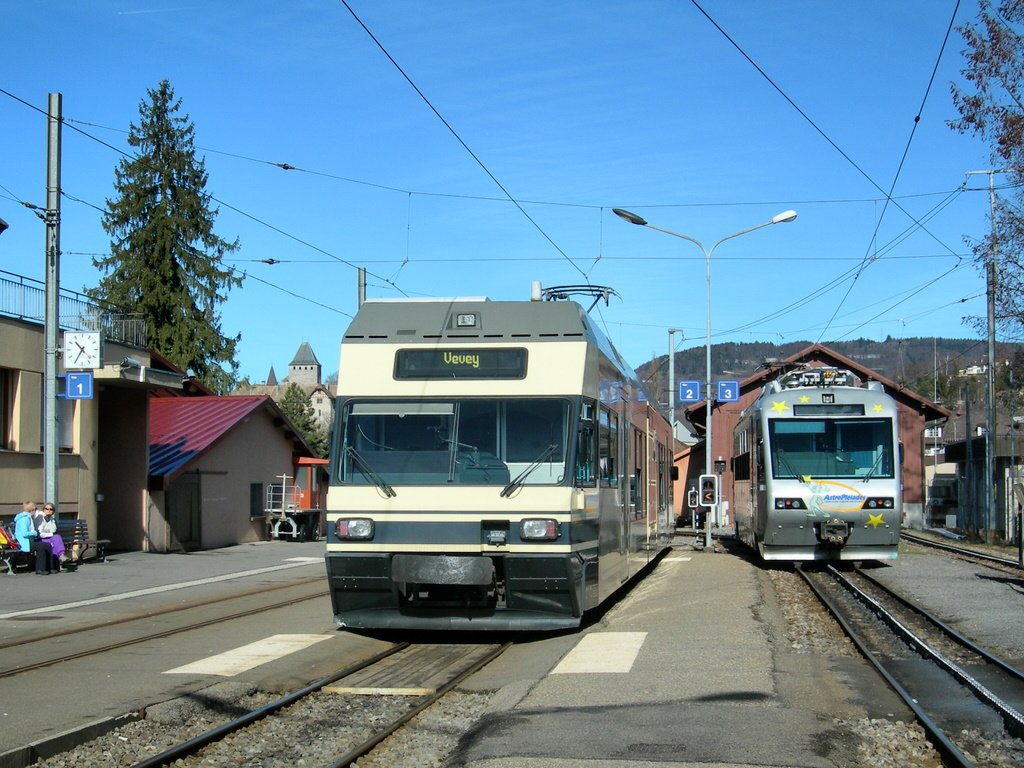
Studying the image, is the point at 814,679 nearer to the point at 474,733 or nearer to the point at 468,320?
the point at 474,733

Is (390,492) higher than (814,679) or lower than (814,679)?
higher

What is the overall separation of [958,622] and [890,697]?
5.89 m

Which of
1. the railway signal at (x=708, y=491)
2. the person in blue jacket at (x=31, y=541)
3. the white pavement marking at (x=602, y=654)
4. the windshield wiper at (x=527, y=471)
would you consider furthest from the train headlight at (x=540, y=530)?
the railway signal at (x=708, y=491)

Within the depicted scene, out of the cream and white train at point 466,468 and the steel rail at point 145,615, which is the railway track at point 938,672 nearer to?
the cream and white train at point 466,468

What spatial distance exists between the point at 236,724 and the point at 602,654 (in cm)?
393

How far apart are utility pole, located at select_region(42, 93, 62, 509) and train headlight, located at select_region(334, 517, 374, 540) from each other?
1220cm

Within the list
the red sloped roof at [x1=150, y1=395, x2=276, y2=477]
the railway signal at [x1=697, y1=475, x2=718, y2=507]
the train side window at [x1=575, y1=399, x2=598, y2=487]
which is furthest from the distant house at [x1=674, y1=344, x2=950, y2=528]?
the train side window at [x1=575, y1=399, x2=598, y2=487]

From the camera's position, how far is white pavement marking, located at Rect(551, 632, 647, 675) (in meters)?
9.64

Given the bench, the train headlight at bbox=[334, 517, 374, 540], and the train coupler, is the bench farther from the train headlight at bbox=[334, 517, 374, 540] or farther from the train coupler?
the train coupler

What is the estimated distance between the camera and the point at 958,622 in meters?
14.1

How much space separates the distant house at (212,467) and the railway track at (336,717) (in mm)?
20220

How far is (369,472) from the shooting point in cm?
1112

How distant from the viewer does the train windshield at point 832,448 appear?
66.0 ft

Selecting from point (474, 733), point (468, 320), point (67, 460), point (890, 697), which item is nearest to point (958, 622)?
point (890, 697)
